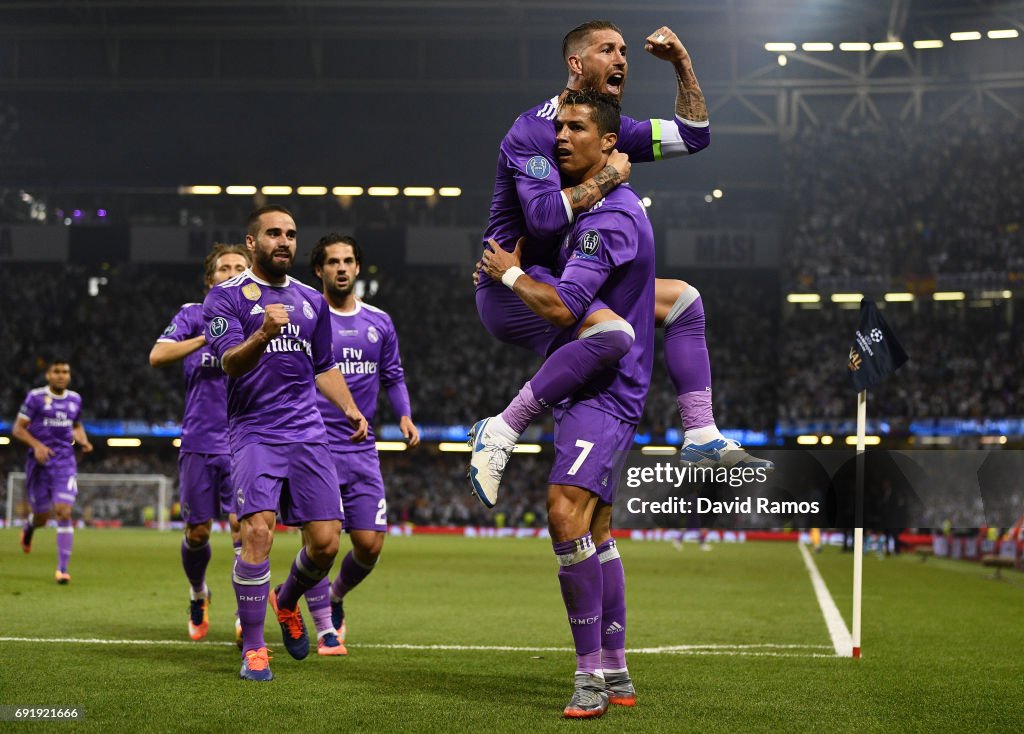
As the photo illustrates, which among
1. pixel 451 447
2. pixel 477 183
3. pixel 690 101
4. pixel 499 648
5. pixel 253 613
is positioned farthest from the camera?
pixel 451 447

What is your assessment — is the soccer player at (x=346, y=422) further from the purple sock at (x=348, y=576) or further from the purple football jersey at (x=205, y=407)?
the purple football jersey at (x=205, y=407)

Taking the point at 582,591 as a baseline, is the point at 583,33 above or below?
above

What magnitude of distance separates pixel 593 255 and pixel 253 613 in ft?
9.46

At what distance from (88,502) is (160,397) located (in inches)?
235

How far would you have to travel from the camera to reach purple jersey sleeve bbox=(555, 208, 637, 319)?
5.35 meters

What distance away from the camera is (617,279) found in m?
5.64

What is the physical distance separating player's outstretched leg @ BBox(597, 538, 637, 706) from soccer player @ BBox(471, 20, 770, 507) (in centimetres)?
64

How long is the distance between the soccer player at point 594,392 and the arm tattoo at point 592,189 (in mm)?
56

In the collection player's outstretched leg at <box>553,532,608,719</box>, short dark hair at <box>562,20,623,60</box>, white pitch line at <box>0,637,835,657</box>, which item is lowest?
white pitch line at <box>0,637,835,657</box>

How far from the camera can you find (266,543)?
6.67 m

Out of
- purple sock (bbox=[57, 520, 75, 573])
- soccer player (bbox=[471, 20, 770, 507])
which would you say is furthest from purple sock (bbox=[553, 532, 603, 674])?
purple sock (bbox=[57, 520, 75, 573])

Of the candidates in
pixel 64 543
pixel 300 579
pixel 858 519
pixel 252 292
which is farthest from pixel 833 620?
pixel 64 543

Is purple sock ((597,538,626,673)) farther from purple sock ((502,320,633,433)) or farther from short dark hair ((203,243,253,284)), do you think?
short dark hair ((203,243,253,284))

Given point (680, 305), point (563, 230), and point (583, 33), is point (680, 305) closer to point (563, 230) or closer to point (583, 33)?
point (563, 230)
